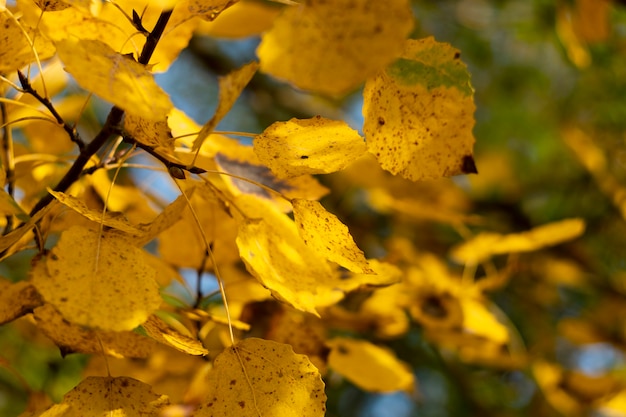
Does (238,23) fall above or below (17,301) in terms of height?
above

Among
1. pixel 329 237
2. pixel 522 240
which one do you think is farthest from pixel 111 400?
pixel 522 240

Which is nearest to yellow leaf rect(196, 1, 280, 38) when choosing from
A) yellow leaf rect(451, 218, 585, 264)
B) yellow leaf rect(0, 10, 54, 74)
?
A: yellow leaf rect(0, 10, 54, 74)

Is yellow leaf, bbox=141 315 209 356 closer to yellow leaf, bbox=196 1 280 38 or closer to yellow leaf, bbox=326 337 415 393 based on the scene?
yellow leaf, bbox=326 337 415 393

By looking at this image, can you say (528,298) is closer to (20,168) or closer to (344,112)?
(344,112)

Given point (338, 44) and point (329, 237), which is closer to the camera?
point (338, 44)

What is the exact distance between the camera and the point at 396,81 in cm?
46

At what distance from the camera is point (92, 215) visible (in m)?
0.45

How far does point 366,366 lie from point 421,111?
1.13 feet

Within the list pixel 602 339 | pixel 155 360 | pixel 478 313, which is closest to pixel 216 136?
pixel 155 360

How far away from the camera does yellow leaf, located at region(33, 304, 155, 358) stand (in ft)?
1.69

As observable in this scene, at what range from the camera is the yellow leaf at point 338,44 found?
345mm

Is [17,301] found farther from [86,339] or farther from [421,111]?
[421,111]

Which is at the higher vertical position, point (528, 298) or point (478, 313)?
point (478, 313)

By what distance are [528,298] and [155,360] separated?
110 centimetres
